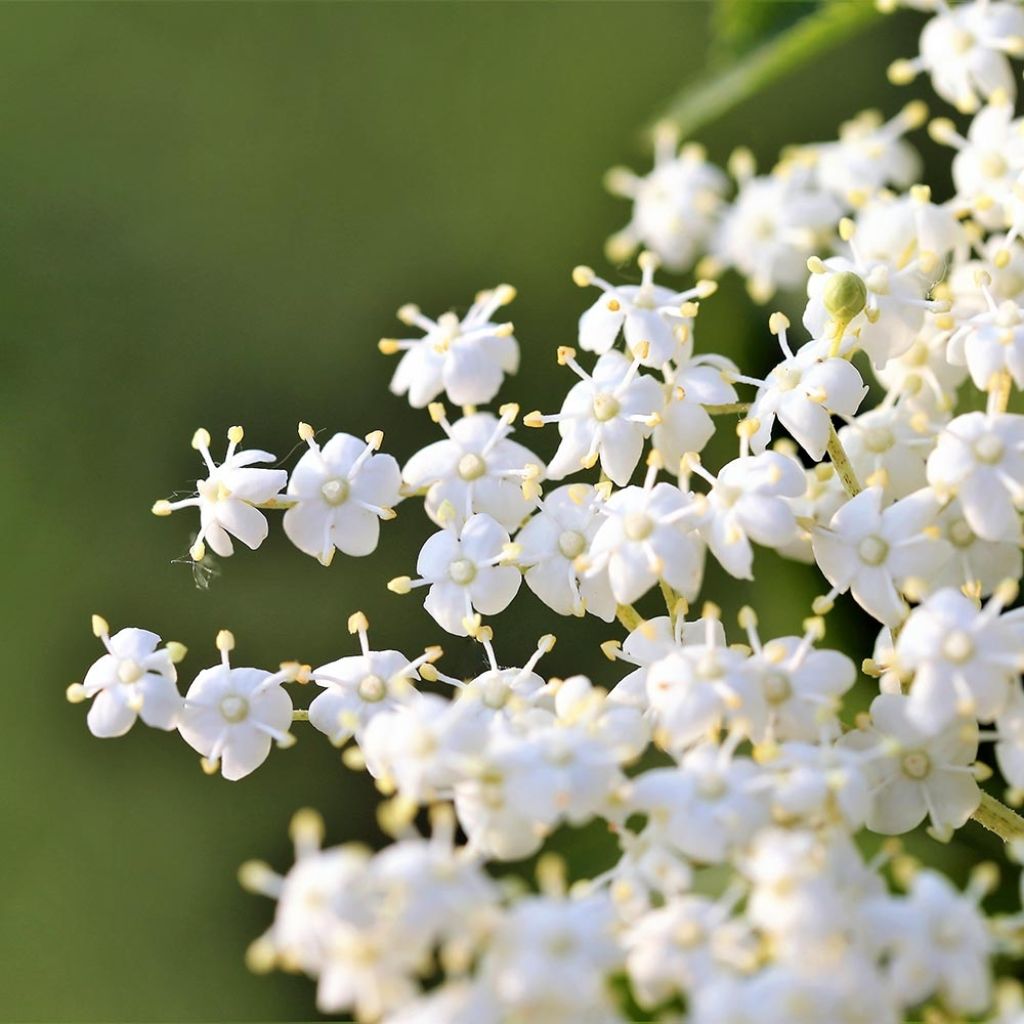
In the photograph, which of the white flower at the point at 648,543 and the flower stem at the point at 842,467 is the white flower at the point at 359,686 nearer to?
the white flower at the point at 648,543

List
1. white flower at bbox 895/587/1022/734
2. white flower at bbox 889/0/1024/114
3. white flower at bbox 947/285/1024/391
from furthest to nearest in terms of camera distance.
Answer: white flower at bbox 889/0/1024/114 → white flower at bbox 947/285/1024/391 → white flower at bbox 895/587/1022/734

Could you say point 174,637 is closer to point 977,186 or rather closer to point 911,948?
point 977,186

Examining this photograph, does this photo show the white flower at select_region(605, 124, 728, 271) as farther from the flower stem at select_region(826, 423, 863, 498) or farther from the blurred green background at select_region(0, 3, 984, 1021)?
the flower stem at select_region(826, 423, 863, 498)

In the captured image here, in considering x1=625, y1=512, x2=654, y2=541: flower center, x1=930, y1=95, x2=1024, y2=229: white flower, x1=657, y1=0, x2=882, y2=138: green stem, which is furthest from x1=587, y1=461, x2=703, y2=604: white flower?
x1=657, y1=0, x2=882, y2=138: green stem

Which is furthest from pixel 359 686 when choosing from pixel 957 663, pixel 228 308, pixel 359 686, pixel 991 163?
pixel 228 308

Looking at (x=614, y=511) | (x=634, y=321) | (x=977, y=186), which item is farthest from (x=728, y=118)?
(x=614, y=511)
